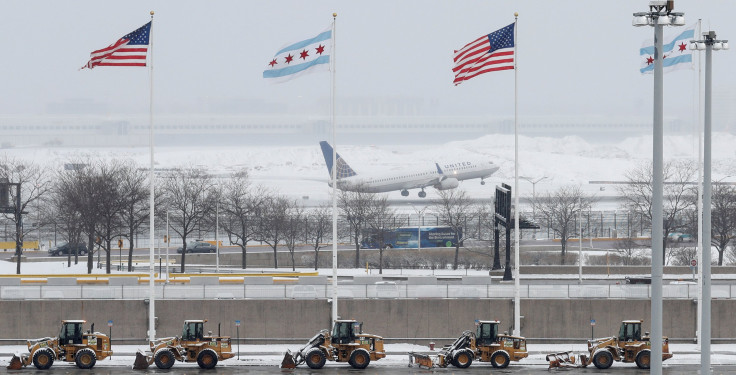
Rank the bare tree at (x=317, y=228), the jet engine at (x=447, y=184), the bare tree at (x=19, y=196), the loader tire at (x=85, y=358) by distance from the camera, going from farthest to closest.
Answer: the jet engine at (x=447, y=184) < the bare tree at (x=317, y=228) < the bare tree at (x=19, y=196) < the loader tire at (x=85, y=358)

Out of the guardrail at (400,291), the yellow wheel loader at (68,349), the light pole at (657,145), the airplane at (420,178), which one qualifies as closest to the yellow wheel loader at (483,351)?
the guardrail at (400,291)

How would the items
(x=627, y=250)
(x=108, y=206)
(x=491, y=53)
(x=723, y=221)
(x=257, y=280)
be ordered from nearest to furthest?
(x=491, y=53) → (x=257, y=280) → (x=108, y=206) → (x=723, y=221) → (x=627, y=250)

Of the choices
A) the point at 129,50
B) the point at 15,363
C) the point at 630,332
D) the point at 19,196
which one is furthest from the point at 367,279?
the point at 19,196

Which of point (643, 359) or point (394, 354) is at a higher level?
point (643, 359)

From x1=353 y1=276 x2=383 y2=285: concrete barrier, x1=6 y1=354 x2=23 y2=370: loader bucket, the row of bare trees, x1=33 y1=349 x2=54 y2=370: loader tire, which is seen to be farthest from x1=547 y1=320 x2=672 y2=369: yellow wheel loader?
the row of bare trees

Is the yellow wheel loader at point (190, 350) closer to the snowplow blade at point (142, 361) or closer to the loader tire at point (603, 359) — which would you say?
the snowplow blade at point (142, 361)

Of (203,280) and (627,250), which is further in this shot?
(627,250)

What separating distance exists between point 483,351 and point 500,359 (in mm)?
707

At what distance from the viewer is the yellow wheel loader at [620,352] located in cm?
3622

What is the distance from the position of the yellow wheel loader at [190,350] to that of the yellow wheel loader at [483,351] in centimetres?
589

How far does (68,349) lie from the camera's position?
118 ft

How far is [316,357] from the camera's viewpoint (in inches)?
1414

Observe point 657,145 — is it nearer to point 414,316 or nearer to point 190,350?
point 190,350

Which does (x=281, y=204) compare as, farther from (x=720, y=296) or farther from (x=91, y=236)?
(x=720, y=296)
